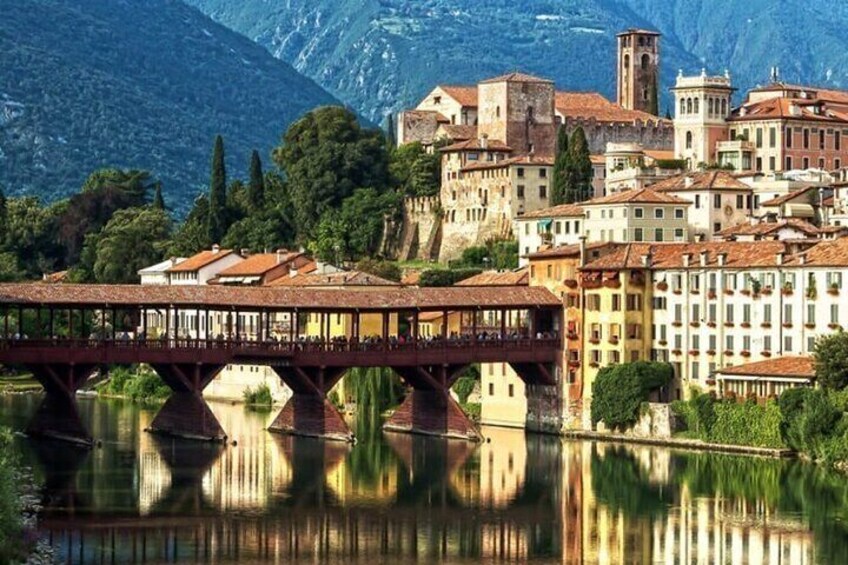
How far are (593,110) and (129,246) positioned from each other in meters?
30.9

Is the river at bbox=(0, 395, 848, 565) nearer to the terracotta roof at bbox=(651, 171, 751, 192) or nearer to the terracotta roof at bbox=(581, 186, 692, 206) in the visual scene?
the terracotta roof at bbox=(581, 186, 692, 206)

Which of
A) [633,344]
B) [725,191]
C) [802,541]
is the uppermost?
[725,191]

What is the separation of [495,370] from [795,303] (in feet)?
55.1

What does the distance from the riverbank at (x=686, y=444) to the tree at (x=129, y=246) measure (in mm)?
57120

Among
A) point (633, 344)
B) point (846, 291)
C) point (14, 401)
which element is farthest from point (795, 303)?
point (14, 401)

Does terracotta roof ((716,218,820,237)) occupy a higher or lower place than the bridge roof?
higher

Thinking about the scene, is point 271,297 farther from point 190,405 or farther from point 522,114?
point 522,114

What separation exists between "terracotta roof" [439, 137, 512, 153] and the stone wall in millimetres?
6506

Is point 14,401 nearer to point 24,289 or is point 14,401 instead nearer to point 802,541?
point 24,289

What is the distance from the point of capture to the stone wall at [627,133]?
153 meters

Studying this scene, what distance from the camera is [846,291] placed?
284 feet

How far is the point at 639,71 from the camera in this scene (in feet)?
588

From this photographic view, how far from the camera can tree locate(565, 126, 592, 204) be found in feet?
427

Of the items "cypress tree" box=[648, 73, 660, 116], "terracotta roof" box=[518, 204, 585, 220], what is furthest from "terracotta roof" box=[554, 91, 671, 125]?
"terracotta roof" box=[518, 204, 585, 220]
